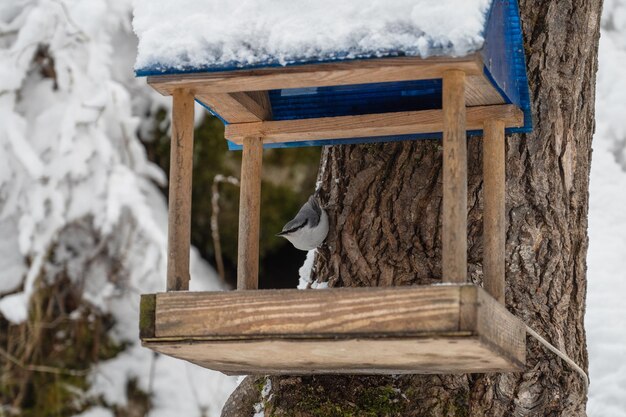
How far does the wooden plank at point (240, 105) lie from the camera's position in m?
2.07

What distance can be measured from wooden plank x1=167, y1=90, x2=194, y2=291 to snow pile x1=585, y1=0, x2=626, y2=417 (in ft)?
6.74

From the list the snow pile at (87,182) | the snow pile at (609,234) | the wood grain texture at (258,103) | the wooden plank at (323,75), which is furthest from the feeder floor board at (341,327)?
the snow pile at (87,182)

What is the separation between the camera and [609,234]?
4121mm

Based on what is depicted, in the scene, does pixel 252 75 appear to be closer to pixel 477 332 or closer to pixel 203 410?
pixel 477 332

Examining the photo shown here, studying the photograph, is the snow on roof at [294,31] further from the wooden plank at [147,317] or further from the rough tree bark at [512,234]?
the rough tree bark at [512,234]

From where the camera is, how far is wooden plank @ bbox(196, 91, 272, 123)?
81.6 inches

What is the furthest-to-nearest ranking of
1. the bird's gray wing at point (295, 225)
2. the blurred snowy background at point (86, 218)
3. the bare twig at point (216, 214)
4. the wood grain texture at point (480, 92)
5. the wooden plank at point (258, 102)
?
the blurred snowy background at point (86, 218)
the bare twig at point (216, 214)
the bird's gray wing at point (295, 225)
the wooden plank at point (258, 102)
the wood grain texture at point (480, 92)

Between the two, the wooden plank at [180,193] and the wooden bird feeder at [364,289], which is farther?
the wooden plank at [180,193]

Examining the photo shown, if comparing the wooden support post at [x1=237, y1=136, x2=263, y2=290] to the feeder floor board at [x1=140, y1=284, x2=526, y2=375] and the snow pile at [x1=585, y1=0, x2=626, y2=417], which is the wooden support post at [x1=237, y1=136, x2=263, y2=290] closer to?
the feeder floor board at [x1=140, y1=284, x2=526, y2=375]

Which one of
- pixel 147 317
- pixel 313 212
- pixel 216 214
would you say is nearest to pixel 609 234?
pixel 216 214

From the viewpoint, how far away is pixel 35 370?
4.36 meters

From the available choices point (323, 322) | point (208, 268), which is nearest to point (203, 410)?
point (208, 268)

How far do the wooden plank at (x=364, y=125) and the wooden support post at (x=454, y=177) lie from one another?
295 mm

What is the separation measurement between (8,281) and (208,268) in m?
0.95
